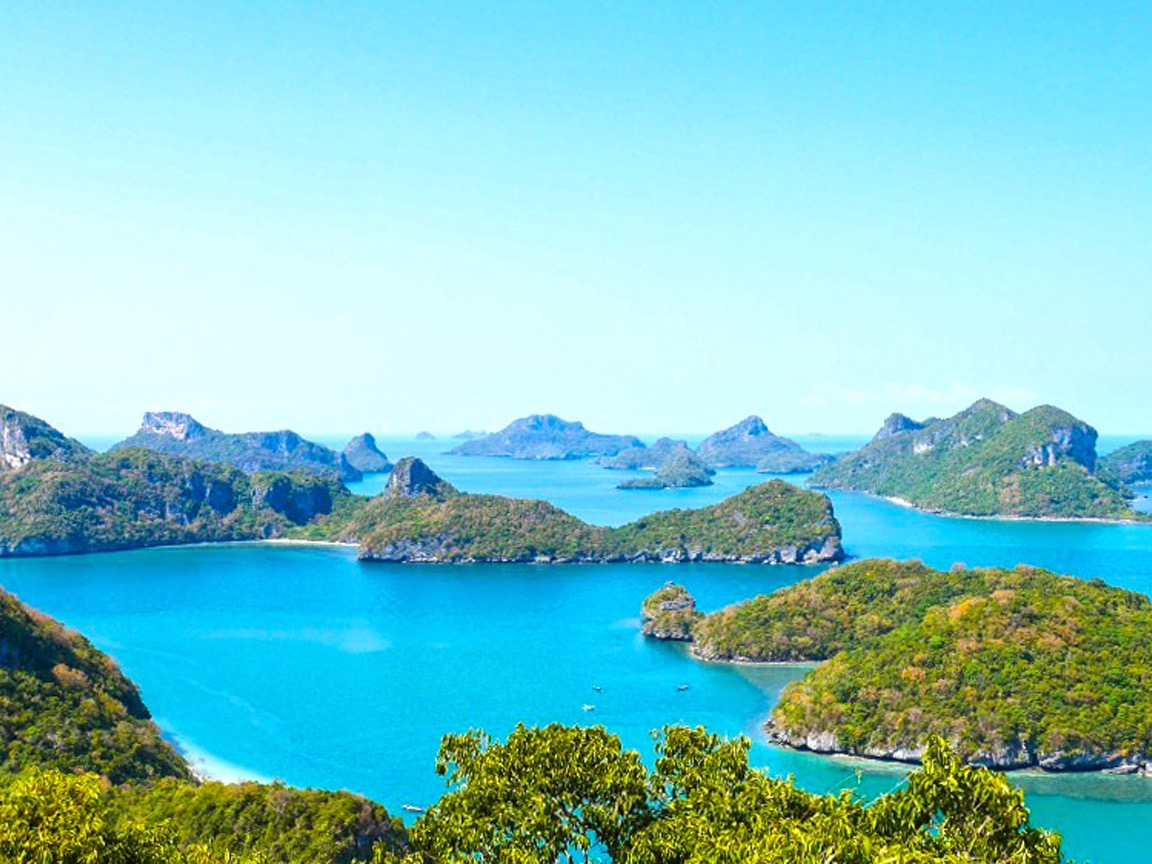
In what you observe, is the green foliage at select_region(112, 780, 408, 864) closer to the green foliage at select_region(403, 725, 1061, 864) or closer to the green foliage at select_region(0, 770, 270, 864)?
the green foliage at select_region(403, 725, 1061, 864)

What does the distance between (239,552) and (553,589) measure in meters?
59.0

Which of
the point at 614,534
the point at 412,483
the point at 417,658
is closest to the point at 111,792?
the point at 417,658

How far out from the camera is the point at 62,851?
45.5 feet

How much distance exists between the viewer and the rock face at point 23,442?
16150 centimetres

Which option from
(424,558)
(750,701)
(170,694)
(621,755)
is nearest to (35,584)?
(424,558)

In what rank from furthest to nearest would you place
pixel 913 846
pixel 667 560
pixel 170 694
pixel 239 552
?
pixel 239 552 → pixel 667 560 → pixel 170 694 → pixel 913 846

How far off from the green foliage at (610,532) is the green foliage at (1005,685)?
66086 mm

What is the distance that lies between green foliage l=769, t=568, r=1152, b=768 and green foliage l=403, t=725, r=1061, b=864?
116 ft

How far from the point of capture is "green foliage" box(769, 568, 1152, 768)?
4944cm

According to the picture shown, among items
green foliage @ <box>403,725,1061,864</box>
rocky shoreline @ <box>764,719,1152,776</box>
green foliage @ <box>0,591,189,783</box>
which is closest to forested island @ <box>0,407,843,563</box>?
rocky shoreline @ <box>764,719,1152,776</box>

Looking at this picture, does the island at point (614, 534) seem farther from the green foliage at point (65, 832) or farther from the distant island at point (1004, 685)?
the green foliage at point (65, 832)

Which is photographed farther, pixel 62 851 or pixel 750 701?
pixel 750 701

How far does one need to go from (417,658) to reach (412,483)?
8230 centimetres

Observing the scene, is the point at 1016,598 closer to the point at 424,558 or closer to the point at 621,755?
the point at 621,755
